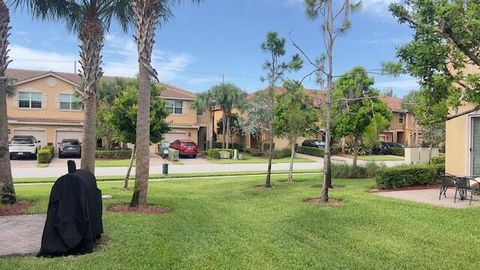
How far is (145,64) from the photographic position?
10.2 metres

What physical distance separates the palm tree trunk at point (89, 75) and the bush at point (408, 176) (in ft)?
29.2

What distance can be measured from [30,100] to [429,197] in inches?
1392

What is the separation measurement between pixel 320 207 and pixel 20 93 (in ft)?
114

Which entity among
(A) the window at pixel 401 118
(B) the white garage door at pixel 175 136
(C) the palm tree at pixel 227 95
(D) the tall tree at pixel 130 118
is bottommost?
(B) the white garage door at pixel 175 136

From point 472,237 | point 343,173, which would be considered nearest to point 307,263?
point 472,237

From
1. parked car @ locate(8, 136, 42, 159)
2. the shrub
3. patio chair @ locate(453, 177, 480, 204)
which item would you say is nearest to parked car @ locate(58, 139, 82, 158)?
parked car @ locate(8, 136, 42, 159)

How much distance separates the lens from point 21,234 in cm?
747

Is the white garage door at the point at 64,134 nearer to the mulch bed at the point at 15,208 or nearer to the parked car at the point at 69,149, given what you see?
the parked car at the point at 69,149

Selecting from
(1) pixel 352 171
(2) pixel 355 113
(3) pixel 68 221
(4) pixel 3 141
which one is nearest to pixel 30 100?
(2) pixel 355 113

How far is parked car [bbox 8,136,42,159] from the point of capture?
105 feet

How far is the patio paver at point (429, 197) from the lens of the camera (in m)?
10.9

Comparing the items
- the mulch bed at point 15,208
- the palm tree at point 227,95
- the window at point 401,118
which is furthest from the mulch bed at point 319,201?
the window at point 401,118

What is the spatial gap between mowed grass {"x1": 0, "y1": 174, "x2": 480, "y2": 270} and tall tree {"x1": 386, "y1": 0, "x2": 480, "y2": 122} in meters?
2.49

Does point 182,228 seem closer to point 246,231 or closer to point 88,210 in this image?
point 246,231
